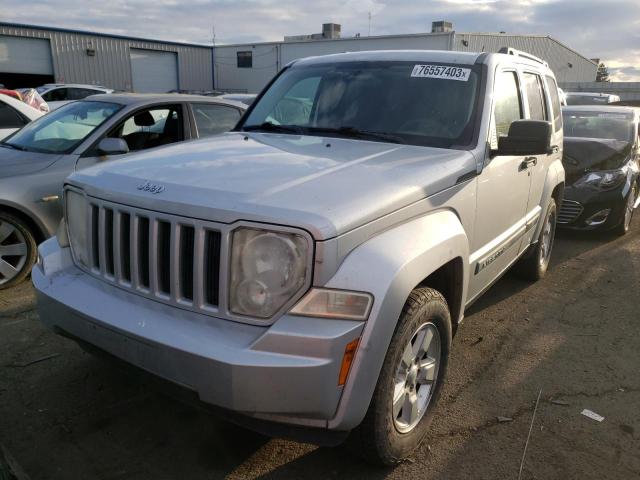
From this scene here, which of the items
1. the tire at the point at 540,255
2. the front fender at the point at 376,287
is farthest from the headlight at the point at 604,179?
the front fender at the point at 376,287

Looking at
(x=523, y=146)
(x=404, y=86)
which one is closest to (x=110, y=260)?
(x=404, y=86)

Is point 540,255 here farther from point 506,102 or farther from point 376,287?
point 376,287

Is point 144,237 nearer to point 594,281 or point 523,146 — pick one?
point 523,146

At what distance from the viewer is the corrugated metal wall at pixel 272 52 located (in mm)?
31344

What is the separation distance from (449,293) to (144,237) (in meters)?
1.57

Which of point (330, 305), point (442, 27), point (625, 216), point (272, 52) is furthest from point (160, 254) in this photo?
point (272, 52)

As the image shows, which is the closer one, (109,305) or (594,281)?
(109,305)

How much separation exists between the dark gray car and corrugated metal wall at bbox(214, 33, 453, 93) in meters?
27.6

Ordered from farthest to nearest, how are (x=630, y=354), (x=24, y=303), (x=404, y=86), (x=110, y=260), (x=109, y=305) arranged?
(x=24, y=303), (x=630, y=354), (x=404, y=86), (x=110, y=260), (x=109, y=305)

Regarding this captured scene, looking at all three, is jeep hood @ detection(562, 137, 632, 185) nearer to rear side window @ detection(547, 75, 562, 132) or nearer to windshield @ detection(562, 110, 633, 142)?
windshield @ detection(562, 110, 633, 142)

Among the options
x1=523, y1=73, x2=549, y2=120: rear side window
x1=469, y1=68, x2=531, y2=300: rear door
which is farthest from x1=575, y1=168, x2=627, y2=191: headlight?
x1=469, y1=68, x2=531, y2=300: rear door

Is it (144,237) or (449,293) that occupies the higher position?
(144,237)

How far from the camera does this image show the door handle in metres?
3.74

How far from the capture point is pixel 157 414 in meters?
2.84
